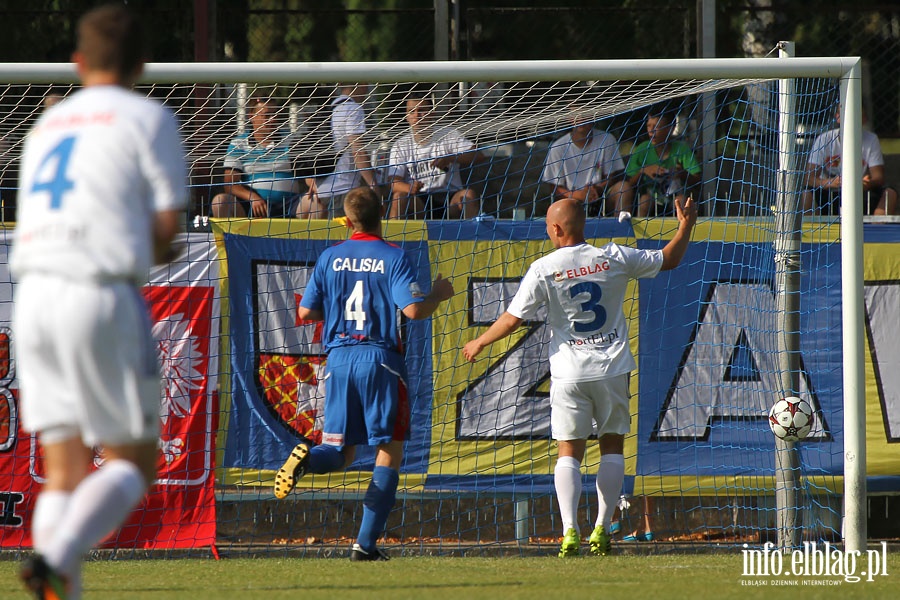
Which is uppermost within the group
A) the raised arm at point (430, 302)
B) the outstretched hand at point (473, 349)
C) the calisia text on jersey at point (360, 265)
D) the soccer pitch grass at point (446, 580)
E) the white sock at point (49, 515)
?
the calisia text on jersey at point (360, 265)

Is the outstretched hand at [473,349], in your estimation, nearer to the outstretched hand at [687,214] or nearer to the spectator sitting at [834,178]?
the outstretched hand at [687,214]

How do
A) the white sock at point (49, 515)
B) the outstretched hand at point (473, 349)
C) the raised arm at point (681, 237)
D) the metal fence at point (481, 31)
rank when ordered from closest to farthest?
the white sock at point (49, 515) < the outstretched hand at point (473, 349) < the raised arm at point (681, 237) < the metal fence at point (481, 31)

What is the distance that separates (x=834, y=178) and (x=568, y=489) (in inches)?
129

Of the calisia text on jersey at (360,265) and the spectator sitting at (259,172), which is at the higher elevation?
the spectator sitting at (259,172)

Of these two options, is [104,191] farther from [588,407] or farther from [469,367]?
[469,367]

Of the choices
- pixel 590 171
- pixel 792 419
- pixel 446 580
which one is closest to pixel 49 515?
pixel 446 580

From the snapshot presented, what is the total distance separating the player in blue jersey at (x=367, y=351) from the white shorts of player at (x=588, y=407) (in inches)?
37.2

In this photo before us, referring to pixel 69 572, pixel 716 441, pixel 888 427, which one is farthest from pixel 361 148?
pixel 69 572

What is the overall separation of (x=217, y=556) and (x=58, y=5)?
300 inches

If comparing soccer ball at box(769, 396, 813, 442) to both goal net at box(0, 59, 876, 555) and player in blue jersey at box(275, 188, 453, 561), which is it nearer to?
goal net at box(0, 59, 876, 555)

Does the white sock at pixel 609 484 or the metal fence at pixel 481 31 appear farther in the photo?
the metal fence at pixel 481 31

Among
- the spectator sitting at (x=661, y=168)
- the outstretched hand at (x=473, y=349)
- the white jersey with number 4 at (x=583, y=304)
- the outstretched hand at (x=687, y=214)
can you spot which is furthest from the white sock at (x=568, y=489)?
the spectator sitting at (x=661, y=168)

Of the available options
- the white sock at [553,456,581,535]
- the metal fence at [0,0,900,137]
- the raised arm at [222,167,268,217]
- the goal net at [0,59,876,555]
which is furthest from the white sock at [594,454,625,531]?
the metal fence at [0,0,900,137]

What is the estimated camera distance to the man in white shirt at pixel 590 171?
8133mm
